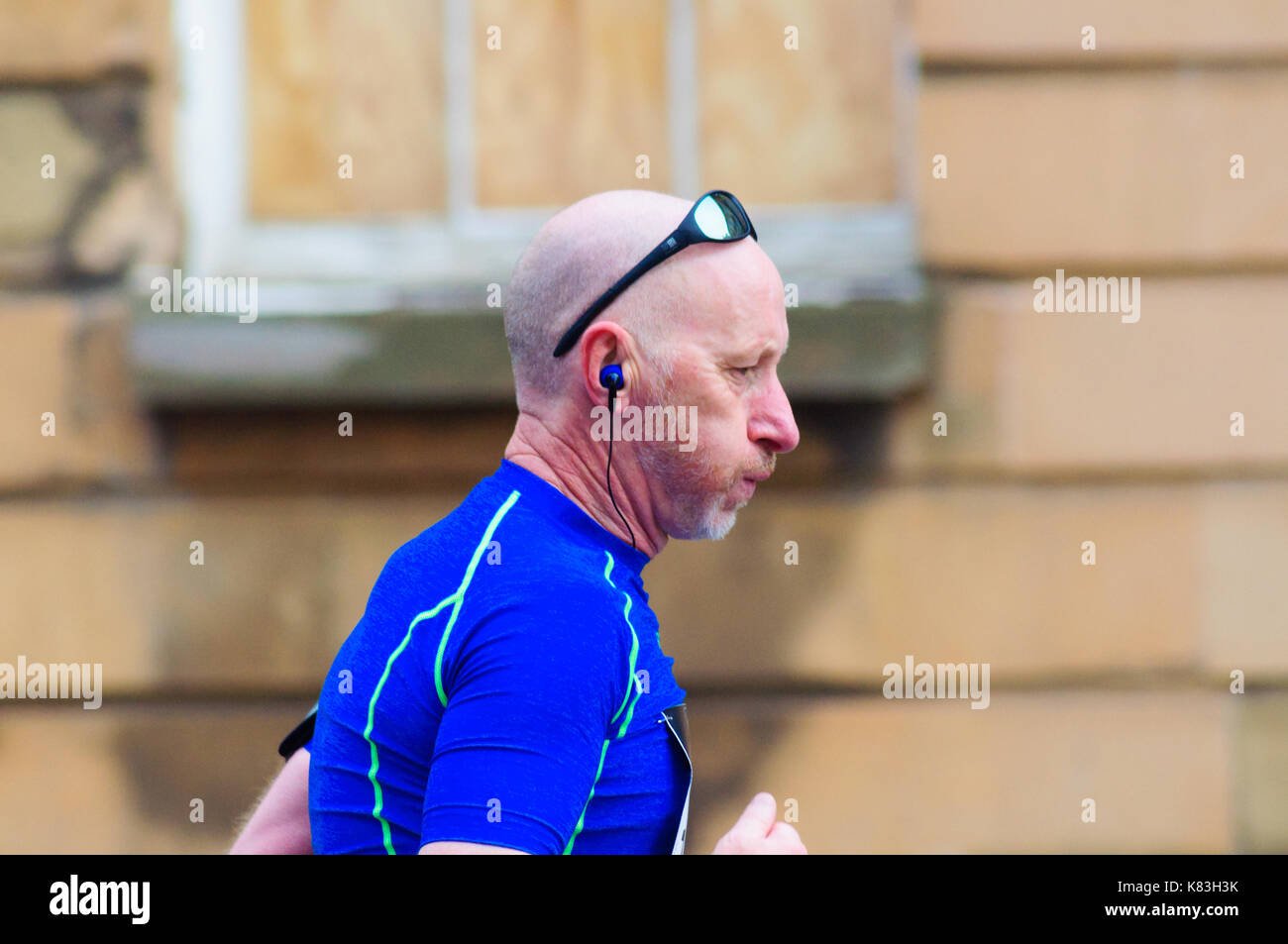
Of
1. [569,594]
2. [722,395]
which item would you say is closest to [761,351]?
[722,395]

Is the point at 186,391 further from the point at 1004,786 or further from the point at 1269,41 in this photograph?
the point at 1269,41

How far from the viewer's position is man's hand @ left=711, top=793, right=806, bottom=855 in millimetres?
1524

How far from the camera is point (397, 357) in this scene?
3.83m

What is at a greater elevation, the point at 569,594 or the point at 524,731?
the point at 569,594

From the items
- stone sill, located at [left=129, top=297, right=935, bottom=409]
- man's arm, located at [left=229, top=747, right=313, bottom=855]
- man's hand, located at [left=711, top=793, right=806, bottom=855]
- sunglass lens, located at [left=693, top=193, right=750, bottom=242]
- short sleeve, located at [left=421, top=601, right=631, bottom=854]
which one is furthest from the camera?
stone sill, located at [left=129, top=297, right=935, bottom=409]

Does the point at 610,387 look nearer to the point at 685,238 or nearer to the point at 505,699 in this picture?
the point at 685,238

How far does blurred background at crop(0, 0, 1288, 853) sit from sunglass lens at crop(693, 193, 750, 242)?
2208 millimetres

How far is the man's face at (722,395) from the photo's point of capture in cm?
161

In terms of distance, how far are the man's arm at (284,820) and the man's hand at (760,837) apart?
66cm

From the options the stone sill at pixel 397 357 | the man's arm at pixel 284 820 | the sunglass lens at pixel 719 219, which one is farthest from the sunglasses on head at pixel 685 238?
the stone sill at pixel 397 357

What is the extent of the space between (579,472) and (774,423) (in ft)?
0.95

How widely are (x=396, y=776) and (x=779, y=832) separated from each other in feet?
1.68

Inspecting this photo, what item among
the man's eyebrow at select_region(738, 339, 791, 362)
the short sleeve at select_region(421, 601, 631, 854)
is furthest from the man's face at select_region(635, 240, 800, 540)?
the short sleeve at select_region(421, 601, 631, 854)

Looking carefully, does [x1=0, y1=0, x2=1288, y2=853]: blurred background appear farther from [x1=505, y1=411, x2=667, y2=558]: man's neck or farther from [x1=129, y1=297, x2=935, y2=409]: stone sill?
[x1=505, y1=411, x2=667, y2=558]: man's neck
